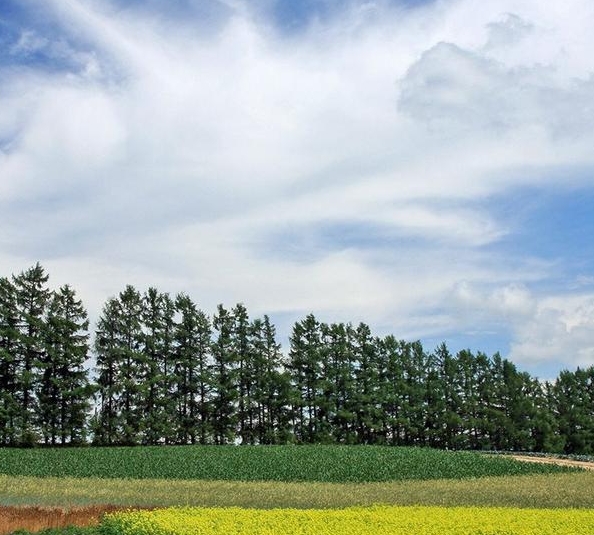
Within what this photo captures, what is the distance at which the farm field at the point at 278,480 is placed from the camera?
25.4m

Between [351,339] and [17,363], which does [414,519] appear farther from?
[351,339]

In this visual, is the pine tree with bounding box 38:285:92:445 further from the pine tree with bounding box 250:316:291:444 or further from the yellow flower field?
the yellow flower field

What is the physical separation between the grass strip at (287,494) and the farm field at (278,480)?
0.15ft

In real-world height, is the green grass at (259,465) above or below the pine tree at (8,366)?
below

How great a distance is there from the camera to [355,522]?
16.7m

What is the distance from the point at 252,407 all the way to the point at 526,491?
139ft

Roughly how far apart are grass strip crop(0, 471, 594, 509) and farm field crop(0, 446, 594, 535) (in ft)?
0.15

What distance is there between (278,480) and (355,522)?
23842 mm

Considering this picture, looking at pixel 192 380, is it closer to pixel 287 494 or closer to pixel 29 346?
pixel 29 346

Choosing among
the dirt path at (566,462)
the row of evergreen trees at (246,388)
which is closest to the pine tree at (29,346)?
the row of evergreen trees at (246,388)

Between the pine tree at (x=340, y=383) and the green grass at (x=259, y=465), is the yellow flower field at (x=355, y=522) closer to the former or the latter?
the green grass at (x=259, y=465)

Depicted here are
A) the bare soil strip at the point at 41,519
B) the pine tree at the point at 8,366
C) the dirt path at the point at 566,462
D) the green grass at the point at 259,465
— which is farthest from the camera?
the pine tree at the point at 8,366

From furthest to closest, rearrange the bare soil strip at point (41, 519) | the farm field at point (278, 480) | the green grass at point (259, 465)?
the green grass at point (259, 465) < the farm field at point (278, 480) < the bare soil strip at point (41, 519)

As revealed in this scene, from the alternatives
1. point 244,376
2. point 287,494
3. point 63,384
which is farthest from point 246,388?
point 287,494
